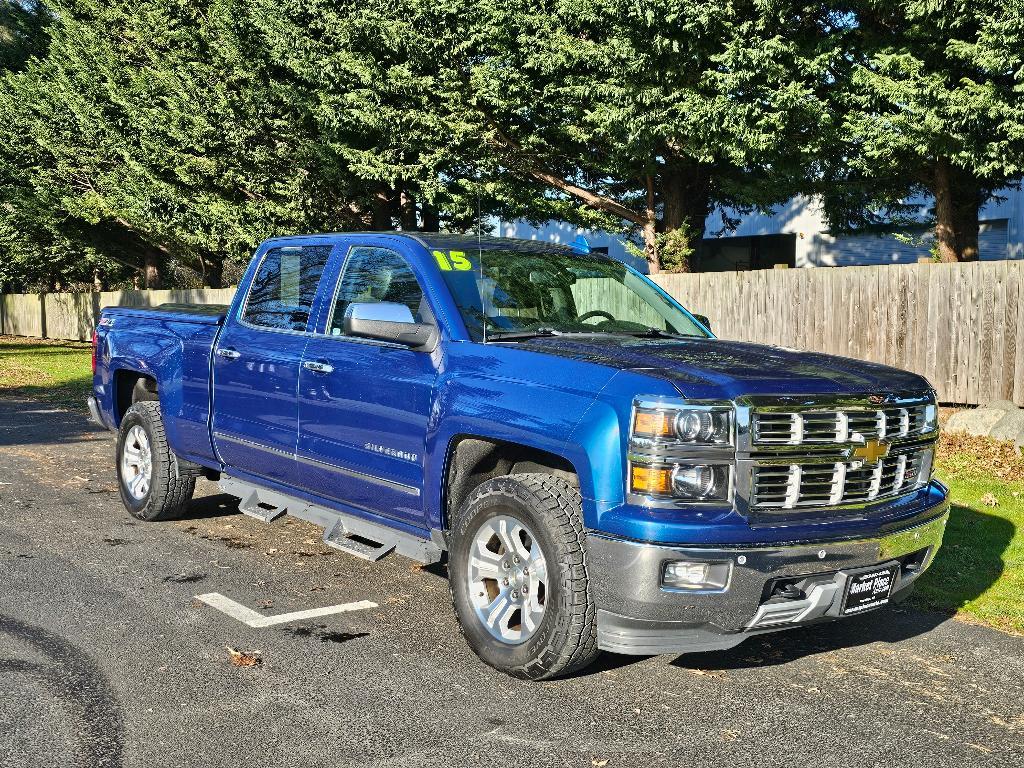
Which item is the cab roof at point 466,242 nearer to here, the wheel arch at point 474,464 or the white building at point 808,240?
the wheel arch at point 474,464

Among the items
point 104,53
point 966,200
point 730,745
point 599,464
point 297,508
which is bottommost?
point 730,745

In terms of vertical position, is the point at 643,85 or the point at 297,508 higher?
the point at 643,85

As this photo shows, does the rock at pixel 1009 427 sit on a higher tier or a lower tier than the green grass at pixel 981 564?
higher

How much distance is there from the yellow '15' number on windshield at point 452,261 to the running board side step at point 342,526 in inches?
53.8

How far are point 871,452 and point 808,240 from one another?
28.3 meters

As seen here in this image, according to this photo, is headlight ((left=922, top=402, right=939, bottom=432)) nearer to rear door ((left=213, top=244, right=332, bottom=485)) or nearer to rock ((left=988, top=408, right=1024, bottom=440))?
rear door ((left=213, top=244, right=332, bottom=485))

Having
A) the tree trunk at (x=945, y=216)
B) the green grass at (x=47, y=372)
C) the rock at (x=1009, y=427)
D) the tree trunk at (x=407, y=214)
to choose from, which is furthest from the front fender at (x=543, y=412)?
the tree trunk at (x=407, y=214)

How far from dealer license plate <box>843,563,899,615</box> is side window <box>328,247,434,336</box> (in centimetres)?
232

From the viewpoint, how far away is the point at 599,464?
4.29 metres

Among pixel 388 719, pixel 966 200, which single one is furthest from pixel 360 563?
pixel 966 200

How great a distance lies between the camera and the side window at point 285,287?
6.29 meters

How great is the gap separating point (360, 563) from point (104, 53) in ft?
89.6

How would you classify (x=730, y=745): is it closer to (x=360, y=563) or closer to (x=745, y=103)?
(x=360, y=563)

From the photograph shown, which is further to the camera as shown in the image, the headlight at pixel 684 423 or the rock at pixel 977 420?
the rock at pixel 977 420
